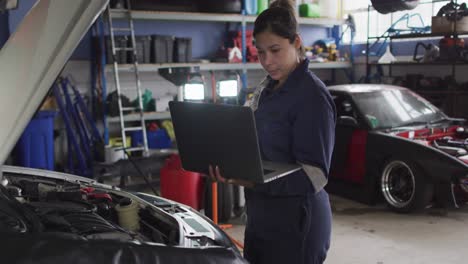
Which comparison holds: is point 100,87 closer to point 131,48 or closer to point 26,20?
point 131,48

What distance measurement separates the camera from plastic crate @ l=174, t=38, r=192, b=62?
8383 millimetres

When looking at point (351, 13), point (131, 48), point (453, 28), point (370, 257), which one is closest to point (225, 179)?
point (370, 257)

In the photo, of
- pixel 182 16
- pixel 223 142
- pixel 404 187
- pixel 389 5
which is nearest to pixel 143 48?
pixel 182 16

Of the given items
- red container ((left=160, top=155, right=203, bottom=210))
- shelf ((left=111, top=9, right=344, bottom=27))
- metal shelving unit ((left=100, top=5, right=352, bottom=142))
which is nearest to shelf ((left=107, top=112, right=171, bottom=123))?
metal shelving unit ((left=100, top=5, right=352, bottom=142))

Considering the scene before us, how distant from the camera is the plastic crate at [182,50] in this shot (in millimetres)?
8383

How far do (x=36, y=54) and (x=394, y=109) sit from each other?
4977mm

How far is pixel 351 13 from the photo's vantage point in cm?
1098

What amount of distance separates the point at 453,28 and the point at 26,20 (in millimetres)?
7329

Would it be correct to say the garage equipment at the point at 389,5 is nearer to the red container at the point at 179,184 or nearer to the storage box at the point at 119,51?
the red container at the point at 179,184

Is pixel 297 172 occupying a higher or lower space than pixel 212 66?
lower

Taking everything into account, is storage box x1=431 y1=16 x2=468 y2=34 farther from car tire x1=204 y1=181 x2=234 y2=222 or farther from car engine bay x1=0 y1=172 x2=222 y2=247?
car engine bay x1=0 y1=172 x2=222 y2=247

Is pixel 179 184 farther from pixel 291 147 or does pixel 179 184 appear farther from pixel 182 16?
pixel 182 16

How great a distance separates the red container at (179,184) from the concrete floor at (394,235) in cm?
52

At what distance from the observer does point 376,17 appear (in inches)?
413
